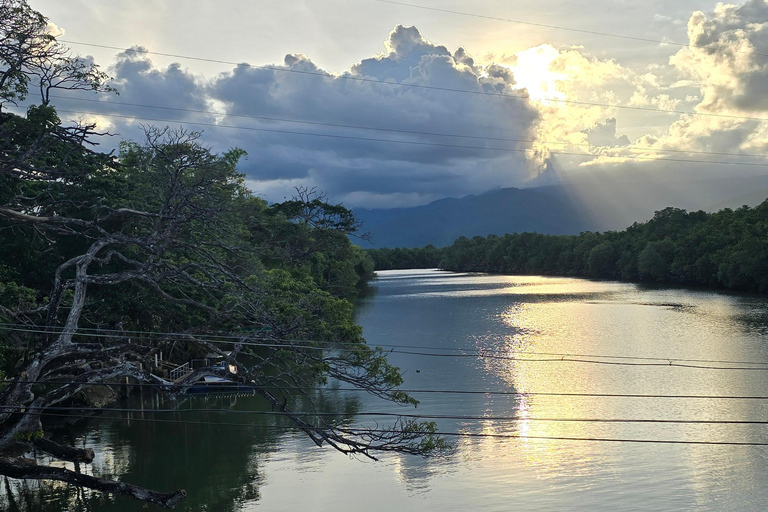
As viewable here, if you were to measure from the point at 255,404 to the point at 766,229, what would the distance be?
6284 cm

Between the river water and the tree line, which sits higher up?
the tree line

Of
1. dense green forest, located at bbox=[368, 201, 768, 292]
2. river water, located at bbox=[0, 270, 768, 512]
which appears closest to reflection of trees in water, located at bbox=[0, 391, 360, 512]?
river water, located at bbox=[0, 270, 768, 512]

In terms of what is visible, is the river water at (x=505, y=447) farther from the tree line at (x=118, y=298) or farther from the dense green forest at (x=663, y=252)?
the dense green forest at (x=663, y=252)

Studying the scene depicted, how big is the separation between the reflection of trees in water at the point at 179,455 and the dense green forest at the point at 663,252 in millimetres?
57866

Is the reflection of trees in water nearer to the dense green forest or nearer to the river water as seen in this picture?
the river water

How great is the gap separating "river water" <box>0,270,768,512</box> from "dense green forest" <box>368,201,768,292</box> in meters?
34.2

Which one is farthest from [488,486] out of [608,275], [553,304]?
[608,275]

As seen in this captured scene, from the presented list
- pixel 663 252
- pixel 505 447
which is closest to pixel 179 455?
pixel 505 447

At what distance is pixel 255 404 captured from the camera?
97.0 ft

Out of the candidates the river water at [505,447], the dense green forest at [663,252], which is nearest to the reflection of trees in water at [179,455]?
the river water at [505,447]

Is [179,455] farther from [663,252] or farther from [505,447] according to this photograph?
[663,252]

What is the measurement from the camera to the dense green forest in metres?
71.2

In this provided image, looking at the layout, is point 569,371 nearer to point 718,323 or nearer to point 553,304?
point 718,323

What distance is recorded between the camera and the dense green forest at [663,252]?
71188mm
